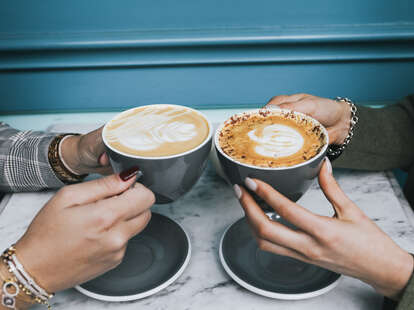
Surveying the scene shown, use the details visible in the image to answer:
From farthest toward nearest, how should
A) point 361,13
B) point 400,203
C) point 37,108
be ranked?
1. point 37,108
2. point 361,13
3. point 400,203

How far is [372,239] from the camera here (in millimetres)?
554

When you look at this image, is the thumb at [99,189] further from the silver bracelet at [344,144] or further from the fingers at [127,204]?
the silver bracelet at [344,144]

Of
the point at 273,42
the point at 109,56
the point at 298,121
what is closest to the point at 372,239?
the point at 298,121

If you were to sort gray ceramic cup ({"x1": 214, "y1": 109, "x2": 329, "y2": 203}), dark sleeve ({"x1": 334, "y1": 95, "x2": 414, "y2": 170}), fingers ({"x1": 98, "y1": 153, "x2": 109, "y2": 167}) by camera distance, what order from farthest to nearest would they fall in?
dark sleeve ({"x1": 334, "y1": 95, "x2": 414, "y2": 170}) < fingers ({"x1": 98, "y1": 153, "x2": 109, "y2": 167}) < gray ceramic cup ({"x1": 214, "y1": 109, "x2": 329, "y2": 203})

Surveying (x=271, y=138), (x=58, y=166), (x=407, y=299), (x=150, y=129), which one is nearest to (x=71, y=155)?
(x=58, y=166)

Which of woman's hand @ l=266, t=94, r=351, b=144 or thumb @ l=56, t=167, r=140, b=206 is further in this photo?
woman's hand @ l=266, t=94, r=351, b=144

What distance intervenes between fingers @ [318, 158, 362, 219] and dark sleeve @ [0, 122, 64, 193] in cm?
56

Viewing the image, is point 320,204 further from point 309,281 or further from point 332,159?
point 309,281

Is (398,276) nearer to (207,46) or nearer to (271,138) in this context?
(271,138)

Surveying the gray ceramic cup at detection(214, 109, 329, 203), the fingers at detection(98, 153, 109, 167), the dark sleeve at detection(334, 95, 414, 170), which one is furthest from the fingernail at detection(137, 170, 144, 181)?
the dark sleeve at detection(334, 95, 414, 170)

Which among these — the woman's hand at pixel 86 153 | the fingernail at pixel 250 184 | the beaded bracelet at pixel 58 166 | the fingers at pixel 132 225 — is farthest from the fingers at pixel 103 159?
the fingernail at pixel 250 184

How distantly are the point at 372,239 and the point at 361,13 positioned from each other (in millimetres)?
855

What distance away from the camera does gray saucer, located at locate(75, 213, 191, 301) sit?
58 centimetres

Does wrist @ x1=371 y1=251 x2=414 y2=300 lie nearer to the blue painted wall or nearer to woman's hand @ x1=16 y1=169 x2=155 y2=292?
woman's hand @ x1=16 y1=169 x2=155 y2=292
